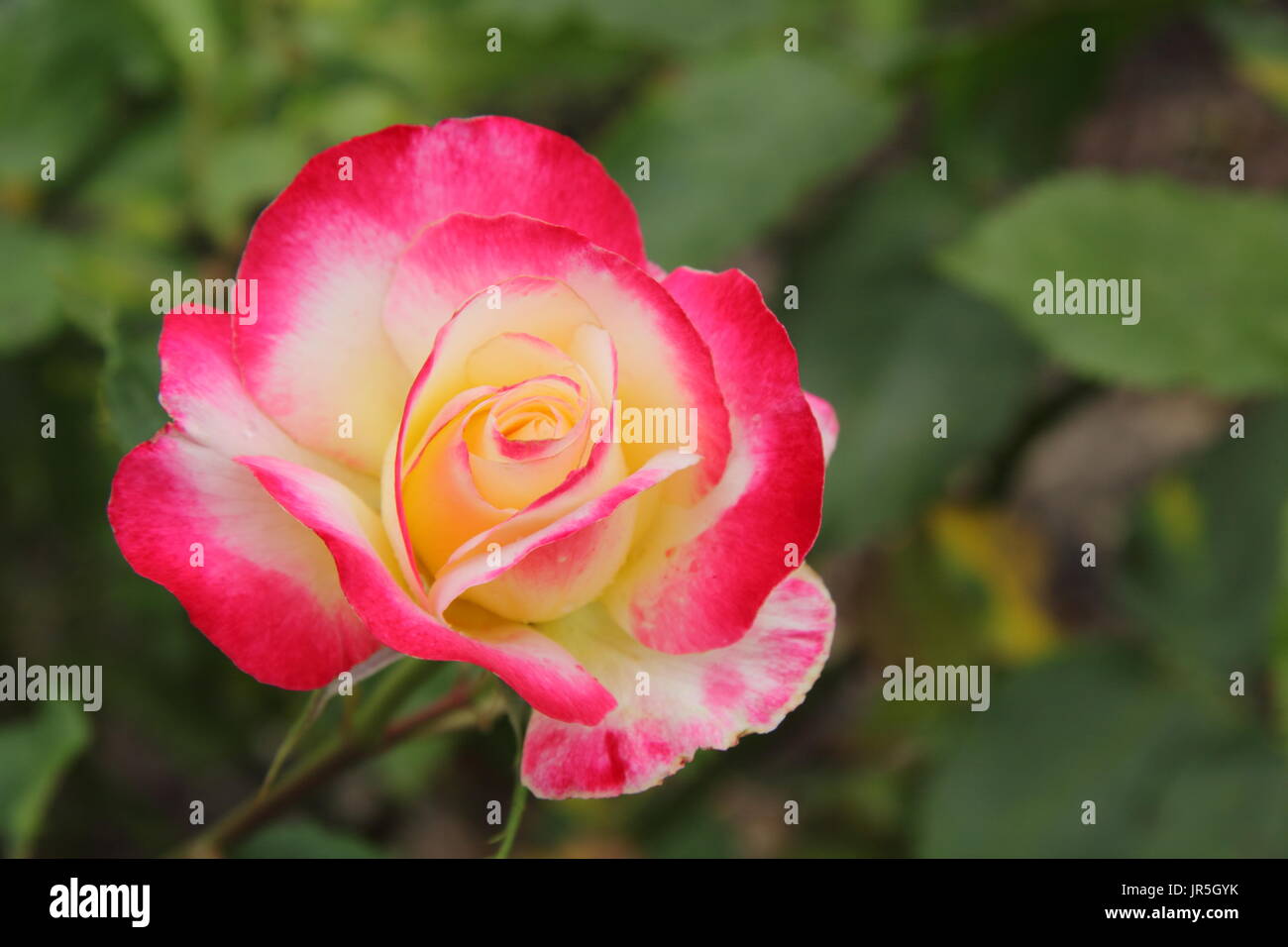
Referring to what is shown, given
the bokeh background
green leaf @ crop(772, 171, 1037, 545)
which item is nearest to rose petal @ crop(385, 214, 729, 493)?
the bokeh background

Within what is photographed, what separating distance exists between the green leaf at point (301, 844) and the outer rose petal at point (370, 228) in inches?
11.9

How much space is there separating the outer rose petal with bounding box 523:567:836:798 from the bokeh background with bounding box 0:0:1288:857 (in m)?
0.57

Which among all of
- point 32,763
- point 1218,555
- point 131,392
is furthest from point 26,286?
point 1218,555

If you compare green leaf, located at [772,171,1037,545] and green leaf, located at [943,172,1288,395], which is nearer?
green leaf, located at [943,172,1288,395]

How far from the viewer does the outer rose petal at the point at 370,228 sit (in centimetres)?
47

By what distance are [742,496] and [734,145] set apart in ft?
2.86

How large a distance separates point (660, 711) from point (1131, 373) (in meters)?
0.78

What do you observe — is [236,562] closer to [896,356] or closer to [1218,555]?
[896,356]

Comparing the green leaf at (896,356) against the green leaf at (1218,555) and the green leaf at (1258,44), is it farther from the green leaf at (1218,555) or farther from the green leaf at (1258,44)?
the green leaf at (1258,44)

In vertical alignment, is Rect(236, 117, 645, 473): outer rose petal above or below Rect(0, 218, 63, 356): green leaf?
below

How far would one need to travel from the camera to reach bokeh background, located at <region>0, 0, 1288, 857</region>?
3.71ft

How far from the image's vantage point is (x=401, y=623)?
0.40 meters

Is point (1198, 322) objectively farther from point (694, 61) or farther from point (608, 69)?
point (608, 69)

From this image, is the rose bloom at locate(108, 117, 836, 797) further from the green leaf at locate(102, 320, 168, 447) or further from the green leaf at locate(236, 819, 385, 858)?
the green leaf at locate(236, 819, 385, 858)
